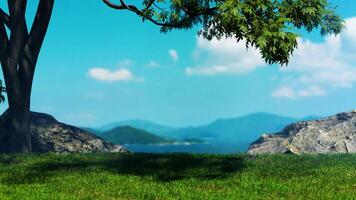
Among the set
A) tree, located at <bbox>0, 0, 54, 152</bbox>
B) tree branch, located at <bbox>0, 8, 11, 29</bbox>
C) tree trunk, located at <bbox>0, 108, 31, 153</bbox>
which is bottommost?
tree trunk, located at <bbox>0, 108, 31, 153</bbox>

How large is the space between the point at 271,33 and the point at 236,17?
4.20 ft

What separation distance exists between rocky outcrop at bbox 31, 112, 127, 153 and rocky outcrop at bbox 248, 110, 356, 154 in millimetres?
9119

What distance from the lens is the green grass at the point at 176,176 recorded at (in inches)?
700

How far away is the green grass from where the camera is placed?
17781mm

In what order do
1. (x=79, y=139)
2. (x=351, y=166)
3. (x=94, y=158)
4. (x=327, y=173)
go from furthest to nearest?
(x=79, y=139)
(x=94, y=158)
(x=351, y=166)
(x=327, y=173)

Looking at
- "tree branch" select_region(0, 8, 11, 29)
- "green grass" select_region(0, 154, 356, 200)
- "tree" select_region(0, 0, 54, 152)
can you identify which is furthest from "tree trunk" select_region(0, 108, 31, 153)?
"green grass" select_region(0, 154, 356, 200)

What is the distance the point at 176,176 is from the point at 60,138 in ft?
51.4

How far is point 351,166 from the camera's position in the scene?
76.2ft

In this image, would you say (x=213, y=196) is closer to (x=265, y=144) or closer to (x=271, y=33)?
(x=271, y=33)

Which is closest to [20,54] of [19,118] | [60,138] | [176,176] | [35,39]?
[35,39]

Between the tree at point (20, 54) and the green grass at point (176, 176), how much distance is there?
447 centimetres

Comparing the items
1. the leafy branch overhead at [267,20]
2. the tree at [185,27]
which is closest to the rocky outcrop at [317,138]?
the tree at [185,27]

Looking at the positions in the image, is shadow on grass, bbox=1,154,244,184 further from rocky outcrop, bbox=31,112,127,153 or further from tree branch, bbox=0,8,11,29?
rocky outcrop, bbox=31,112,127,153

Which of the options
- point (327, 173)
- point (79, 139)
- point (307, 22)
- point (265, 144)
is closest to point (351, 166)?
point (327, 173)
